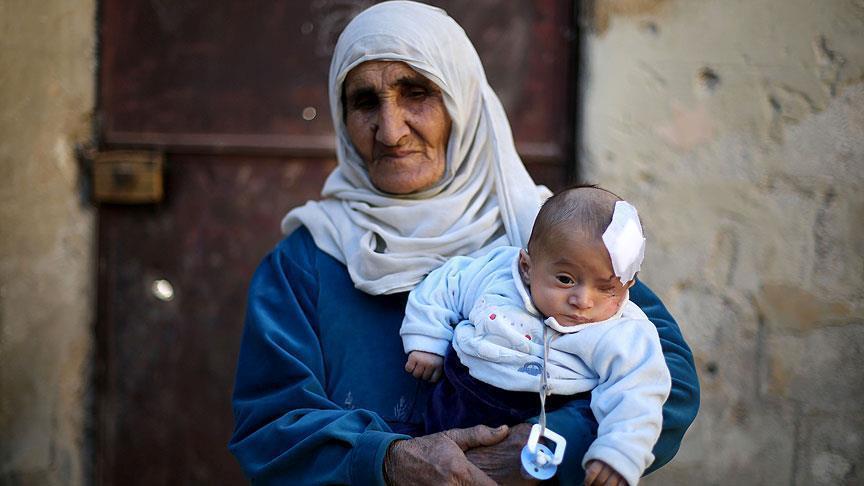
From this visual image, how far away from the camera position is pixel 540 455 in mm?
1688

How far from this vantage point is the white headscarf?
2.24 m

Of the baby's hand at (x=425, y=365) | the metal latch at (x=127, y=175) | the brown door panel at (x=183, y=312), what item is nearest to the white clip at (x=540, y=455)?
the baby's hand at (x=425, y=365)

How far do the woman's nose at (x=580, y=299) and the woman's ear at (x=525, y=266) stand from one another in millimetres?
142

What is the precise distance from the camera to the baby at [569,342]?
5.38ft

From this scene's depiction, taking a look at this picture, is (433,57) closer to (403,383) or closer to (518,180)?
(518,180)

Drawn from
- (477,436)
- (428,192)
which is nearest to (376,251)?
(428,192)

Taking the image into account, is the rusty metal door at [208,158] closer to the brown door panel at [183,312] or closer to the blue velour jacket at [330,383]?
the brown door panel at [183,312]

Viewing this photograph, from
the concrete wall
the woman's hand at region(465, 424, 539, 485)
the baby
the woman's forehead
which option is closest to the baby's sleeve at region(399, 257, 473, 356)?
the baby

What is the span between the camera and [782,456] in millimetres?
3266

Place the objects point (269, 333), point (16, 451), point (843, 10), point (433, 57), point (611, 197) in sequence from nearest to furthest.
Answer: point (611, 197) < point (269, 333) < point (433, 57) < point (843, 10) < point (16, 451)

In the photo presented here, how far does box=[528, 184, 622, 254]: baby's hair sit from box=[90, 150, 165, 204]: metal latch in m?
2.19

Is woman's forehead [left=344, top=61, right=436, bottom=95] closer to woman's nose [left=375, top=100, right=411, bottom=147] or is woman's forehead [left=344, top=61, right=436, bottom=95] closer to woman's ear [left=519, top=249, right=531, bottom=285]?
woman's nose [left=375, top=100, right=411, bottom=147]

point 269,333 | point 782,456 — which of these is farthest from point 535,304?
point 782,456

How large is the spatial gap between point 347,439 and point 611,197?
79cm
